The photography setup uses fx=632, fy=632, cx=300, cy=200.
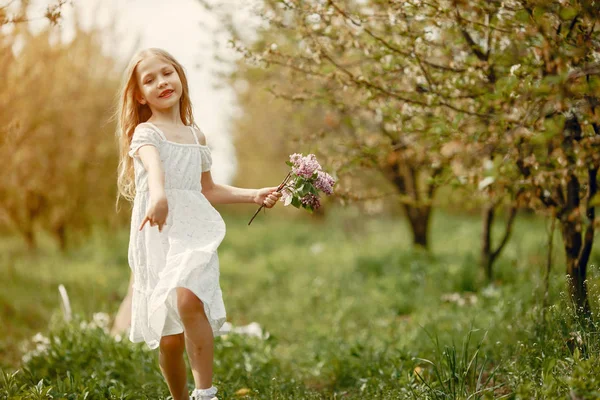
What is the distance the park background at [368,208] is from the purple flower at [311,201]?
78cm

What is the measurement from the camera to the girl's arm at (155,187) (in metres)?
2.66

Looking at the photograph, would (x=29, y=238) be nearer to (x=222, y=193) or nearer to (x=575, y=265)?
(x=222, y=193)

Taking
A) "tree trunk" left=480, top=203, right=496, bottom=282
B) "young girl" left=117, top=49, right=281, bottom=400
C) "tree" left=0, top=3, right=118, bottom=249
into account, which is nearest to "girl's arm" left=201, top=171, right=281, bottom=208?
"young girl" left=117, top=49, right=281, bottom=400

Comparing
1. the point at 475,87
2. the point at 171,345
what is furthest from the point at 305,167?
the point at 475,87

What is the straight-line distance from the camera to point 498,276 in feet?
22.1

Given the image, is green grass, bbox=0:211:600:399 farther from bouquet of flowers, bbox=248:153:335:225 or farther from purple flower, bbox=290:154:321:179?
purple flower, bbox=290:154:321:179

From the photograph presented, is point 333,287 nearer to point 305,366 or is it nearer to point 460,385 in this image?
point 305,366

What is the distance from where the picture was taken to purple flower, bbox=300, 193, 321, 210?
9.87 feet

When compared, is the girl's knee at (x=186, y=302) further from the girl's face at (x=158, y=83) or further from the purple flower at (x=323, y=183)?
the girl's face at (x=158, y=83)

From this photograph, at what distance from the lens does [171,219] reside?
296cm

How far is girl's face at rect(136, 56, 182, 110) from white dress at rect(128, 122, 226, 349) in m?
0.15

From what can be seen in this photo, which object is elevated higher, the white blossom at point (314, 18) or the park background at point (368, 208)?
the white blossom at point (314, 18)

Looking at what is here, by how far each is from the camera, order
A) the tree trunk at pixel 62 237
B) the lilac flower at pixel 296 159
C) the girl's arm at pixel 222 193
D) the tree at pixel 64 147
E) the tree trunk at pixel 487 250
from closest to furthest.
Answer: the lilac flower at pixel 296 159 < the girl's arm at pixel 222 193 < the tree trunk at pixel 487 250 < the tree at pixel 64 147 < the tree trunk at pixel 62 237

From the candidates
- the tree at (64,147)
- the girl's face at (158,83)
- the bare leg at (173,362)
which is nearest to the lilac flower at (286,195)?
the girl's face at (158,83)
